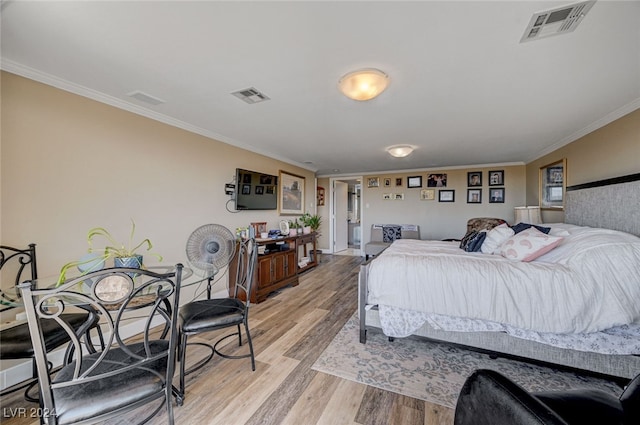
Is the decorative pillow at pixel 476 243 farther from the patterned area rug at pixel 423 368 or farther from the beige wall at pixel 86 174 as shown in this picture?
the beige wall at pixel 86 174

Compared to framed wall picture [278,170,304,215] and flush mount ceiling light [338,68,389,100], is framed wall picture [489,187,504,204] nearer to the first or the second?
framed wall picture [278,170,304,215]

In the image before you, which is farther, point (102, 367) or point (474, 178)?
point (474, 178)

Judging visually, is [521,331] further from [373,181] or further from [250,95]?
[373,181]

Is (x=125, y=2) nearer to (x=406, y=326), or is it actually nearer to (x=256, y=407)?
(x=256, y=407)

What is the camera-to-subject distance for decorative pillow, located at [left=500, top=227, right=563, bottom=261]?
2.16m

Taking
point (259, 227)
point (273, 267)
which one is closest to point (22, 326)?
point (273, 267)

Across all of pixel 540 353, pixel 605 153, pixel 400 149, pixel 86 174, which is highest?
pixel 400 149

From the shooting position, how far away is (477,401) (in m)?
0.83

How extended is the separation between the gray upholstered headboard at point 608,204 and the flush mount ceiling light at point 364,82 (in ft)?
7.82

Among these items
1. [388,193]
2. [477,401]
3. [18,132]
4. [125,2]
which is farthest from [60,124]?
[388,193]

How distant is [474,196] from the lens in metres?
5.61

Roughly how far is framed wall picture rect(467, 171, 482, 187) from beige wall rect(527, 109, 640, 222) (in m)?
1.80

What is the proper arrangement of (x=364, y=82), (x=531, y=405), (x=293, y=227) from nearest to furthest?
(x=531, y=405)
(x=364, y=82)
(x=293, y=227)

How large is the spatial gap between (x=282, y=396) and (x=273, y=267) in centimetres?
219
